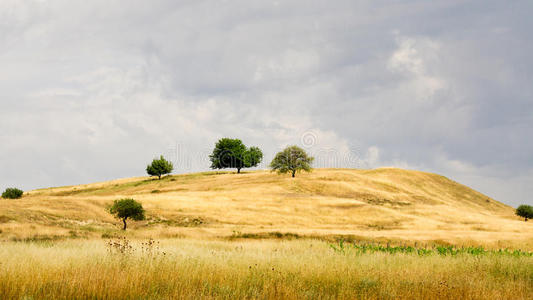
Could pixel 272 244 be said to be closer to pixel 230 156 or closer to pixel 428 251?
pixel 428 251

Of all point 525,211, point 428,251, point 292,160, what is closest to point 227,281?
point 428,251

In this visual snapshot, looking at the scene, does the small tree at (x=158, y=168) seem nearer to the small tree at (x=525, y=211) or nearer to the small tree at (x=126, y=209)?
the small tree at (x=126, y=209)

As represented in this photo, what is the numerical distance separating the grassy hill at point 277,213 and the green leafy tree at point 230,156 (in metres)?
32.5

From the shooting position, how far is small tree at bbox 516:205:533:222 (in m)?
77.7

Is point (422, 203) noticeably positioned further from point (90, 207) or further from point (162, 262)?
point (162, 262)

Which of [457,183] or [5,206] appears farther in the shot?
[457,183]

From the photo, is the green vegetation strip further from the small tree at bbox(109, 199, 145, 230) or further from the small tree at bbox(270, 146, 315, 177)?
the small tree at bbox(270, 146, 315, 177)

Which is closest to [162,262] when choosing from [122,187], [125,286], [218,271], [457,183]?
[218,271]

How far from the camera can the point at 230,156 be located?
129m

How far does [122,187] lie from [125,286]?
9498 centimetres

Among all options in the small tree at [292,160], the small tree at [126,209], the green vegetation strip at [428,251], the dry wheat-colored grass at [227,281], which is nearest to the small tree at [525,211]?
the small tree at [292,160]

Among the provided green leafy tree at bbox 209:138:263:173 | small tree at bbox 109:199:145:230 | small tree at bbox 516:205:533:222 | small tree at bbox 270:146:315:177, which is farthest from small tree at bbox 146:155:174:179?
small tree at bbox 516:205:533:222

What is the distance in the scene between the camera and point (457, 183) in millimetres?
117125

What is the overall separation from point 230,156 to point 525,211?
79.2m
